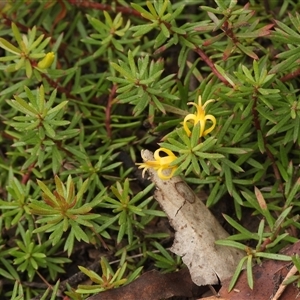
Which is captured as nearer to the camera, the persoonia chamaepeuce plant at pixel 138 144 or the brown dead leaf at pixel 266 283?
the brown dead leaf at pixel 266 283

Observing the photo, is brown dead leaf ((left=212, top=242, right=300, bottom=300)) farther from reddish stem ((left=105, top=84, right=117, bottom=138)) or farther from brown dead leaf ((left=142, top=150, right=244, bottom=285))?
reddish stem ((left=105, top=84, right=117, bottom=138))

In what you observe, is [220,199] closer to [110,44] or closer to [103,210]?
[103,210]

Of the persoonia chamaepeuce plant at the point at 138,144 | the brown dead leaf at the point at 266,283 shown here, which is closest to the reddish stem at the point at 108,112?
the persoonia chamaepeuce plant at the point at 138,144

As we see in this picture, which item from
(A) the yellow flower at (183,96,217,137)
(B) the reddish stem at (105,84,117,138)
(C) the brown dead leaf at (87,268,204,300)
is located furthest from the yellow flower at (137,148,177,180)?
(B) the reddish stem at (105,84,117,138)

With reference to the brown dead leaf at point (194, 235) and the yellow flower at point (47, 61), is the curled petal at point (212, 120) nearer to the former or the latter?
the brown dead leaf at point (194, 235)

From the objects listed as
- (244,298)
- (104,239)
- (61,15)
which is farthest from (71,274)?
(61,15)

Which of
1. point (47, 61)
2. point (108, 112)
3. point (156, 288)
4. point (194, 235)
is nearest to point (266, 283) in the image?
point (194, 235)

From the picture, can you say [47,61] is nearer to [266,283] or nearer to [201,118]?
[201,118]
